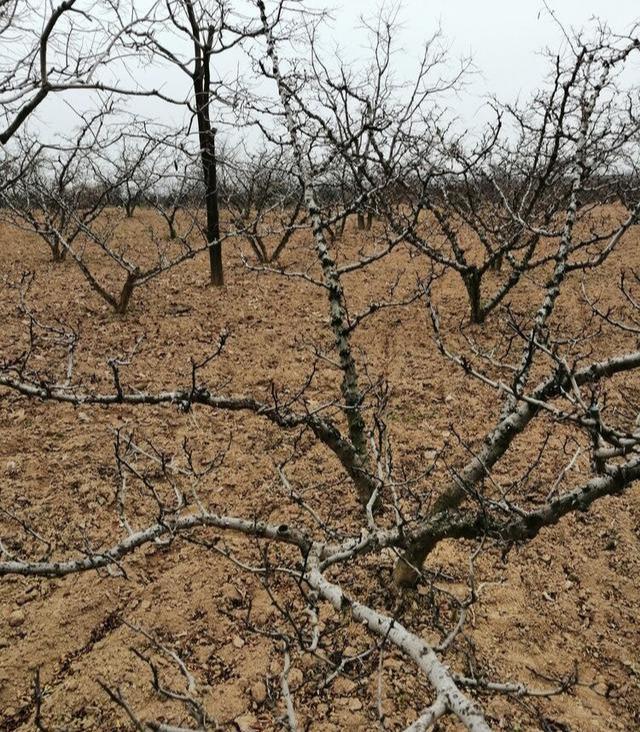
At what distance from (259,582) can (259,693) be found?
78 centimetres

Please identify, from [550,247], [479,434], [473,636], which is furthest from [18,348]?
[550,247]

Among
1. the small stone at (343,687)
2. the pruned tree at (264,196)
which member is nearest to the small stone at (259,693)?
the small stone at (343,687)

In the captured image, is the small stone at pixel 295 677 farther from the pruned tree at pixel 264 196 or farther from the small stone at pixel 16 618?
the pruned tree at pixel 264 196

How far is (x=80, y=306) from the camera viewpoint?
26.8ft

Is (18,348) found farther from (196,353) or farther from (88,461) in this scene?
(88,461)

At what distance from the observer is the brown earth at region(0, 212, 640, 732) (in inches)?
107

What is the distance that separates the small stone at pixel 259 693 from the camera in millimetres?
2727

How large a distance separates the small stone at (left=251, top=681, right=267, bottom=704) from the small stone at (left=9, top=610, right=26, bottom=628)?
1.39 m

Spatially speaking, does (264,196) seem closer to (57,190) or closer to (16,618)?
(57,190)

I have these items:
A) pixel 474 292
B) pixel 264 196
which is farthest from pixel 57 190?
pixel 474 292

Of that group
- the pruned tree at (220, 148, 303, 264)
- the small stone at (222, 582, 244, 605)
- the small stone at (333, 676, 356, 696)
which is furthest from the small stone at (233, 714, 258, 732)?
the pruned tree at (220, 148, 303, 264)

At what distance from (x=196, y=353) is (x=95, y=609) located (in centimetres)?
377

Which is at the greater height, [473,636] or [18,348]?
[18,348]

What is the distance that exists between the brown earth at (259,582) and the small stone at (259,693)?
0.01 meters
